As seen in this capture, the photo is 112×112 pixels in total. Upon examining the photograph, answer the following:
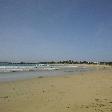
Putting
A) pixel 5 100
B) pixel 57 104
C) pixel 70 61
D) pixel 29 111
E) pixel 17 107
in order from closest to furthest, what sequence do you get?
pixel 29 111 < pixel 17 107 < pixel 57 104 < pixel 5 100 < pixel 70 61

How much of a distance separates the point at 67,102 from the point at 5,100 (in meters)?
2.18

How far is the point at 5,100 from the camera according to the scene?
7508 mm

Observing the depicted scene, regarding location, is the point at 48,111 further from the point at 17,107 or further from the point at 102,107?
the point at 102,107

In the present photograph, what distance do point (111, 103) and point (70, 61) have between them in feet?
538

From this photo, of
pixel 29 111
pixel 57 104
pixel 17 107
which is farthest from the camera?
pixel 57 104

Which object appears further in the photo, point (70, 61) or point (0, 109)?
point (70, 61)

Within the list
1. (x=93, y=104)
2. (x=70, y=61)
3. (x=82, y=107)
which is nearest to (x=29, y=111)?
(x=82, y=107)

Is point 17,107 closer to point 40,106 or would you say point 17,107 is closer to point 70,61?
point 40,106

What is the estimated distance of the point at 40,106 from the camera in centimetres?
661

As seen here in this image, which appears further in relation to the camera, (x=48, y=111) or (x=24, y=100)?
(x=24, y=100)

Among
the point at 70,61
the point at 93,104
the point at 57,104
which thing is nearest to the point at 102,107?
the point at 93,104

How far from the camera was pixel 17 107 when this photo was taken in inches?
254

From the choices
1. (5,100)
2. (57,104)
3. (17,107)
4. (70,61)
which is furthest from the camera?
(70,61)

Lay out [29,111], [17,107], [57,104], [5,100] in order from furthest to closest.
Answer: [5,100], [57,104], [17,107], [29,111]
